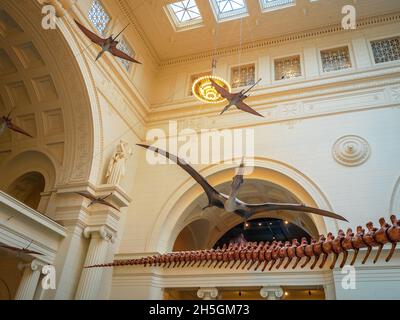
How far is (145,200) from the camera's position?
32.4 ft

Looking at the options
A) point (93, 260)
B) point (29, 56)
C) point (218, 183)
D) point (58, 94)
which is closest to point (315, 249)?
point (93, 260)

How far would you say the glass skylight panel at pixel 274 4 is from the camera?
10.4m

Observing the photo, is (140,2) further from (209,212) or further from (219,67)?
(209,212)

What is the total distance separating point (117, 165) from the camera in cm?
898

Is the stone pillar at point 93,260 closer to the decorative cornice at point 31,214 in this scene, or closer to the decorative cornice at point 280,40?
the decorative cornice at point 31,214

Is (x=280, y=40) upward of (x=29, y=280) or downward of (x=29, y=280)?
upward

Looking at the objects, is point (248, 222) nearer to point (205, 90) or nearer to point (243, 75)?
point (243, 75)

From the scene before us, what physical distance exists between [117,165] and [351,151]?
595cm

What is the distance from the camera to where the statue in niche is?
8758mm

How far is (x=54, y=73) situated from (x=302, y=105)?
6.77 m

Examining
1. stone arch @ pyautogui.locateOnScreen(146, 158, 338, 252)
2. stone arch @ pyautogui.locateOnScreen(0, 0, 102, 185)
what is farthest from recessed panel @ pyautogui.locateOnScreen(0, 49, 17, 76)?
stone arch @ pyautogui.locateOnScreen(146, 158, 338, 252)

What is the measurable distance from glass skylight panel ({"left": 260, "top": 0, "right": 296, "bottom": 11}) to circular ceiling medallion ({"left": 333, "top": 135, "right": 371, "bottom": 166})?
184 inches

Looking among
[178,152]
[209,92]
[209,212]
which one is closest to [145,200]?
[178,152]

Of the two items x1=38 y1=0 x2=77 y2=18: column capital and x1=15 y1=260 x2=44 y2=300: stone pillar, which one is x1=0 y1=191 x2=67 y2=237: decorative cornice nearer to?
x1=15 y1=260 x2=44 y2=300: stone pillar
